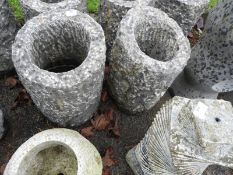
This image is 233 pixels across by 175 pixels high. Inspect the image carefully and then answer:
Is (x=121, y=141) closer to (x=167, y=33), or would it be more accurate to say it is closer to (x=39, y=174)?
(x=39, y=174)

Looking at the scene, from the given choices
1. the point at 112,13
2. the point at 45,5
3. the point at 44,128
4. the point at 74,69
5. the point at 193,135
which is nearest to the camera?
A: the point at 193,135

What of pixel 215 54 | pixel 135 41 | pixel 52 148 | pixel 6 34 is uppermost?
pixel 135 41

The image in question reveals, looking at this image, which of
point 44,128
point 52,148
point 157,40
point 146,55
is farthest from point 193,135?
point 44,128

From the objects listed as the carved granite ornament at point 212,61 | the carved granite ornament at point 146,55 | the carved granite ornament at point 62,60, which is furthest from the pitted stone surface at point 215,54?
the carved granite ornament at point 62,60

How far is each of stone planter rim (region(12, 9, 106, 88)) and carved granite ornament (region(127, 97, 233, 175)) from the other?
234 mm

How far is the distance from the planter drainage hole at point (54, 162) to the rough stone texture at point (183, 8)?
1.82ft

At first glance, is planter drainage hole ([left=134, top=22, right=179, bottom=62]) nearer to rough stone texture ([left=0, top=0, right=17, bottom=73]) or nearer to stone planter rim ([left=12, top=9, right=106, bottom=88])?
stone planter rim ([left=12, top=9, right=106, bottom=88])

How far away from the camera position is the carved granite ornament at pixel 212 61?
1.21 m

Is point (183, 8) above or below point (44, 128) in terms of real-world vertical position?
above

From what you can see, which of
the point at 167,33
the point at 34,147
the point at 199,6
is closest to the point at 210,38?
the point at 199,6

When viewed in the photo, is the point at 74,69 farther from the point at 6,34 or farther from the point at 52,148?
the point at 6,34

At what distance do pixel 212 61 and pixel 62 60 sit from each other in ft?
1.76

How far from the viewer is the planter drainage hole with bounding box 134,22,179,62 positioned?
1138 millimetres

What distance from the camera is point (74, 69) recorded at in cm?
102
